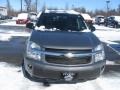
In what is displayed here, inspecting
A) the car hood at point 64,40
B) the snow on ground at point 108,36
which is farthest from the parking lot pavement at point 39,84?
the snow on ground at point 108,36

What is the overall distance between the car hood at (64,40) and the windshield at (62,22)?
58 cm

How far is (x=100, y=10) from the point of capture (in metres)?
98.7

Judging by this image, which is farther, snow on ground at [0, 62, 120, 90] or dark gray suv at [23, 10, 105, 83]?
snow on ground at [0, 62, 120, 90]

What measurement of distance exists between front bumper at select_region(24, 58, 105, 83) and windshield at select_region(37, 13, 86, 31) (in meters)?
1.75

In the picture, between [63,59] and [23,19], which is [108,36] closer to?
[63,59]

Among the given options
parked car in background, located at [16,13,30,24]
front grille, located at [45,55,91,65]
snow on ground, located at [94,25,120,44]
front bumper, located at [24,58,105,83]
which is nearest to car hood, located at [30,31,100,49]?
front grille, located at [45,55,91,65]

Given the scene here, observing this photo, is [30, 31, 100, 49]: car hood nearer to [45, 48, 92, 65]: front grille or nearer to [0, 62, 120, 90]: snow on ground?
[45, 48, 92, 65]: front grille

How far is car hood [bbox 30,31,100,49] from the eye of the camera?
6.52m

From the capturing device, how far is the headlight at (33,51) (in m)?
6.49

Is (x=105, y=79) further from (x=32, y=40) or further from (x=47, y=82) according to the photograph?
(x=32, y=40)

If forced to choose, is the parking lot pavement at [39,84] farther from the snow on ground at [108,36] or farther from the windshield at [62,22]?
the snow on ground at [108,36]

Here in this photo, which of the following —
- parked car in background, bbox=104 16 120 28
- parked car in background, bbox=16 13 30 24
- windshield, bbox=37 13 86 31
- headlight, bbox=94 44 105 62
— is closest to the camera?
headlight, bbox=94 44 105 62

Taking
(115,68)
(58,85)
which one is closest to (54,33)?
(58,85)

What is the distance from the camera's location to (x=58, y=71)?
20.7ft
